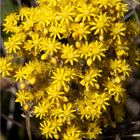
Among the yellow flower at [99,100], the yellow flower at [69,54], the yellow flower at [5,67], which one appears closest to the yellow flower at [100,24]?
the yellow flower at [69,54]

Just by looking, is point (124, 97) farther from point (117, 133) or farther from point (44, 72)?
point (44, 72)

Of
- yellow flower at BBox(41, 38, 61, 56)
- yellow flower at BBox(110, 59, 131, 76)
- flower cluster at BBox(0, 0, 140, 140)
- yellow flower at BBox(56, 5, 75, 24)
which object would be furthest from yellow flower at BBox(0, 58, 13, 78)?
yellow flower at BBox(110, 59, 131, 76)

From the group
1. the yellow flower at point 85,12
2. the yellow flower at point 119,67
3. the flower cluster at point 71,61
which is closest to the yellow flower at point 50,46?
the flower cluster at point 71,61

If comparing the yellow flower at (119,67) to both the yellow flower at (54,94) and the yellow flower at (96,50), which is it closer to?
the yellow flower at (96,50)

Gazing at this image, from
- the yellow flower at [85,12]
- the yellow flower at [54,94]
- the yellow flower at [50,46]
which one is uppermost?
the yellow flower at [85,12]

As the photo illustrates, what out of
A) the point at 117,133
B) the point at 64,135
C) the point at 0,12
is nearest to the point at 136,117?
the point at 117,133

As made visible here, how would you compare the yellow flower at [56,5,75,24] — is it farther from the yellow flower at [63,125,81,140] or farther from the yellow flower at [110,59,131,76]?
the yellow flower at [63,125,81,140]

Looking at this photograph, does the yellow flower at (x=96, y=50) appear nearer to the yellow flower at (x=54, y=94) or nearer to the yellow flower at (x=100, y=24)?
the yellow flower at (x=100, y=24)

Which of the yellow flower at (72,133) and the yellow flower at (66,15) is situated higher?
the yellow flower at (66,15)

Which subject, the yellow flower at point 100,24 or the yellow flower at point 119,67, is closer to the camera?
the yellow flower at point 100,24

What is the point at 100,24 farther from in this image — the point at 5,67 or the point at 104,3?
the point at 5,67
